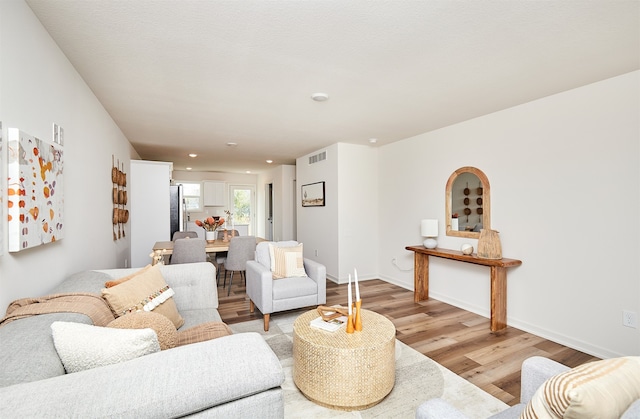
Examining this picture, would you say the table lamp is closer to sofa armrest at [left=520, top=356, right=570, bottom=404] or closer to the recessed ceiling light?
the recessed ceiling light

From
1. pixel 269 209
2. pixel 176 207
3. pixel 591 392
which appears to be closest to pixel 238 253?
pixel 176 207

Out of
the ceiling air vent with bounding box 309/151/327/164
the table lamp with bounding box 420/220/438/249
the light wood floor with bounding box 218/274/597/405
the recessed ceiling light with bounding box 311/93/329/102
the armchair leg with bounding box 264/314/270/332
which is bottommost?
the light wood floor with bounding box 218/274/597/405

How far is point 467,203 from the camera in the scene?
387 cm

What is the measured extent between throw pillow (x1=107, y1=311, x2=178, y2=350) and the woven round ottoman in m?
0.88

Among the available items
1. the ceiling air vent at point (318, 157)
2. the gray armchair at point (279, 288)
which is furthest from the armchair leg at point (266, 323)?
the ceiling air vent at point (318, 157)

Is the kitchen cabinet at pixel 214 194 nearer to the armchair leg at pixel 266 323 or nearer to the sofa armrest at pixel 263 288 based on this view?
A: the sofa armrest at pixel 263 288

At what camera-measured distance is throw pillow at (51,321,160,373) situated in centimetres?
107

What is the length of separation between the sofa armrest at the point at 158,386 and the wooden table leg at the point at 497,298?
9.66 ft

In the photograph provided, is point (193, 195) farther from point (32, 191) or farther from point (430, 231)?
point (32, 191)

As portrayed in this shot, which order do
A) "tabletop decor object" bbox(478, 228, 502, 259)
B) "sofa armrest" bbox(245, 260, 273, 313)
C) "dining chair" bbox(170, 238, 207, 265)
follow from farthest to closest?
"dining chair" bbox(170, 238, 207, 265) → "tabletop decor object" bbox(478, 228, 502, 259) → "sofa armrest" bbox(245, 260, 273, 313)

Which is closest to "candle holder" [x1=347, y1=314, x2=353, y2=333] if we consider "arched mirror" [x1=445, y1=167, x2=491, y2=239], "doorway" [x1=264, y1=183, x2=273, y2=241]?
"arched mirror" [x1=445, y1=167, x2=491, y2=239]

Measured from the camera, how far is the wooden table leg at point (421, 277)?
4188 millimetres

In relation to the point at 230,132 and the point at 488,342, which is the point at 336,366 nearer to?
the point at 488,342

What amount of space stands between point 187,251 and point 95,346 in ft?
10.3
